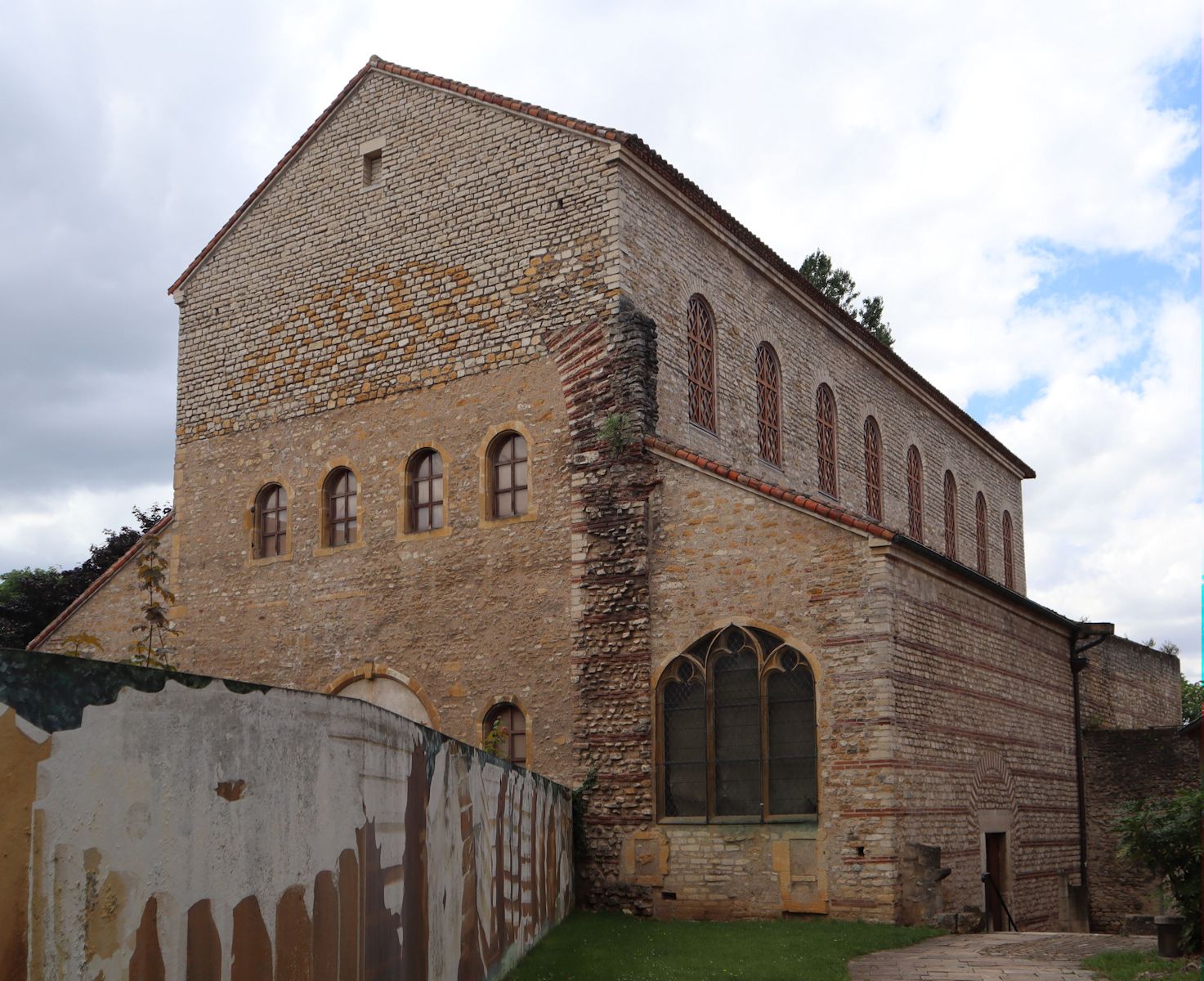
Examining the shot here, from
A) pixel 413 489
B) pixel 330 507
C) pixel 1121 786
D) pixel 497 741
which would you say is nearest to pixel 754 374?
pixel 413 489

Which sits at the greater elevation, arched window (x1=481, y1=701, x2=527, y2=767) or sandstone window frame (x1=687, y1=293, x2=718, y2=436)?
sandstone window frame (x1=687, y1=293, x2=718, y2=436)

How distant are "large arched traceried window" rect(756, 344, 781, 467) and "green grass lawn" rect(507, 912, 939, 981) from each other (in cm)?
890

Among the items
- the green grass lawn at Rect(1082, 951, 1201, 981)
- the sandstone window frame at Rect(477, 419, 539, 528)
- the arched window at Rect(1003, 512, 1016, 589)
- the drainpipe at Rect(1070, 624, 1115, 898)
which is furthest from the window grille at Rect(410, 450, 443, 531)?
the arched window at Rect(1003, 512, 1016, 589)

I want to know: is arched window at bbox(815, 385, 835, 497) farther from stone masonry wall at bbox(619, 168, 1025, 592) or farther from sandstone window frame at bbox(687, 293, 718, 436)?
sandstone window frame at bbox(687, 293, 718, 436)

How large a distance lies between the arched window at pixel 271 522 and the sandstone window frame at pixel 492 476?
4.16 m

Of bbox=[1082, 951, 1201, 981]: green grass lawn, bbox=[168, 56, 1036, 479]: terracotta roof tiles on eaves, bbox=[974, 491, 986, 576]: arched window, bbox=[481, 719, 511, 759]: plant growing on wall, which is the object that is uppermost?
bbox=[168, 56, 1036, 479]: terracotta roof tiles on eaves

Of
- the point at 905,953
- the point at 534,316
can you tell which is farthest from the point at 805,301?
the point at 905,953

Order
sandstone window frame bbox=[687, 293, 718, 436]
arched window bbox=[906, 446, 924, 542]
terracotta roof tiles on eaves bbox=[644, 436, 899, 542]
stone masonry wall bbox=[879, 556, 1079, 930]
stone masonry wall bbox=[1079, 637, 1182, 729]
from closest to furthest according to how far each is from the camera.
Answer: terracotta roof tiles on eaves bbox=[644, 436, 899, 542] < stone masonry wall bbox=[879, 556, 1079, 930] < sandstone window frame bbox=[687, 293, 718, 436] < stone masonry wall bbox=[1079, 637, 1182, 729] < arched window bbox=[906, 446, 924, 542]

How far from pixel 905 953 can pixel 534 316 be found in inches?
402

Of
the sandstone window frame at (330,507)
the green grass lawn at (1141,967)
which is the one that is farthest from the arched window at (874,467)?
the green grass lawn at (1141,967)

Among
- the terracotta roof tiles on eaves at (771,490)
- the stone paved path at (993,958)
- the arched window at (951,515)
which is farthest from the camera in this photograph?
the arched window at (951,515)

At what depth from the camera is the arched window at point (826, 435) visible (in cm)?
2391

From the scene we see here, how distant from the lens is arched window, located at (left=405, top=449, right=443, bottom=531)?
64.7 ft

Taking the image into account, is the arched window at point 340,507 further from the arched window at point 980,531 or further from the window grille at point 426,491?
the arched window at point 980,531
